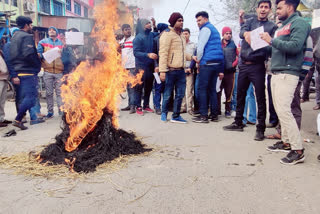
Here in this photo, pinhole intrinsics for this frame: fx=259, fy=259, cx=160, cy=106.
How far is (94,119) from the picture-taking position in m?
4.23

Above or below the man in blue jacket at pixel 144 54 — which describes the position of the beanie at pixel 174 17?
above

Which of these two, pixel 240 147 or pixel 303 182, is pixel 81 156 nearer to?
pixel 240 147

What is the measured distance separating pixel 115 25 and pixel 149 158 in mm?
2607

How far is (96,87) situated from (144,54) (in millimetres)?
3288

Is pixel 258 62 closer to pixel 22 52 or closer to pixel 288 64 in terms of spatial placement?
pixel 288 64

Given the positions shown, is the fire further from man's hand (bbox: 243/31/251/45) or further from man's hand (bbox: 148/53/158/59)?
man's hand (bbox: 243/31/251/45)

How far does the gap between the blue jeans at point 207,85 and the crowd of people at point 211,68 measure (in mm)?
25

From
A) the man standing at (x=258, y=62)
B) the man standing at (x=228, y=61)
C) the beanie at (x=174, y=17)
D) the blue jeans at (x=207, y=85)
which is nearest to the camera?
the man standing at (x=258, y=62)

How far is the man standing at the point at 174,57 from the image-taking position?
6.30m

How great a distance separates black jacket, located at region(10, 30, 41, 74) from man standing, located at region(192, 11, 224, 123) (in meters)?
4.09

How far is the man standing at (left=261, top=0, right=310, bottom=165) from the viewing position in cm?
382

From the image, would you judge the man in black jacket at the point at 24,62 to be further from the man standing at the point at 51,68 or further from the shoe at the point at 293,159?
the shoe at the point at 293,159

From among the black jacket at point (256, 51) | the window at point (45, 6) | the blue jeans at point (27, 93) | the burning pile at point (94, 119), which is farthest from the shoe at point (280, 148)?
the window at point (45, 6)

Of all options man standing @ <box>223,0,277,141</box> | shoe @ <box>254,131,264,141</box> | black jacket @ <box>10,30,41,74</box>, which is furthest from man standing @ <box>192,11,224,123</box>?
black jacket @ <box>10,30,41,74</box>
